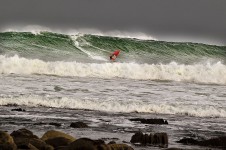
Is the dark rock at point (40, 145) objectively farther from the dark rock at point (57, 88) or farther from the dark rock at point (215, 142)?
the dark rock at point (57, 88)

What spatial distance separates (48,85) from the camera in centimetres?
1927

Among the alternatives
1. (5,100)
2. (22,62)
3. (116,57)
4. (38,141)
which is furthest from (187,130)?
(116,57)

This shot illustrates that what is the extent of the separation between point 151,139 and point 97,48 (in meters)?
25.6

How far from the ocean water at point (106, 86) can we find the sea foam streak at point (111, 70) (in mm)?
48

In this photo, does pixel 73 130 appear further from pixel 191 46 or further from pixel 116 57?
pixel 191 46

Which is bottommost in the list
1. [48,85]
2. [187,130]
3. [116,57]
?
[187,130]

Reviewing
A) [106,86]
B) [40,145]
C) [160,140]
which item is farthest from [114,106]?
[40,145]

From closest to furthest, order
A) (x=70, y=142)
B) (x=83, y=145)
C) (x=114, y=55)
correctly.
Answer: (x=83, y=145)
(x=70, y=142)
(x=114, y=55)

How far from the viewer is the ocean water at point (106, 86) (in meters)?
12.0

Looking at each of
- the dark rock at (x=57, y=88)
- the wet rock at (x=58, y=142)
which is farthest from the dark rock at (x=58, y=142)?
the dark rock at (x=57, y=88)

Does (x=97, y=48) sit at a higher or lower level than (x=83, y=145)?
higher

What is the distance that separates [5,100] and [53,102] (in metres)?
1.50

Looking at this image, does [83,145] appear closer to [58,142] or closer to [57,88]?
[58,142]

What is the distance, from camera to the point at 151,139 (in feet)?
30.5
